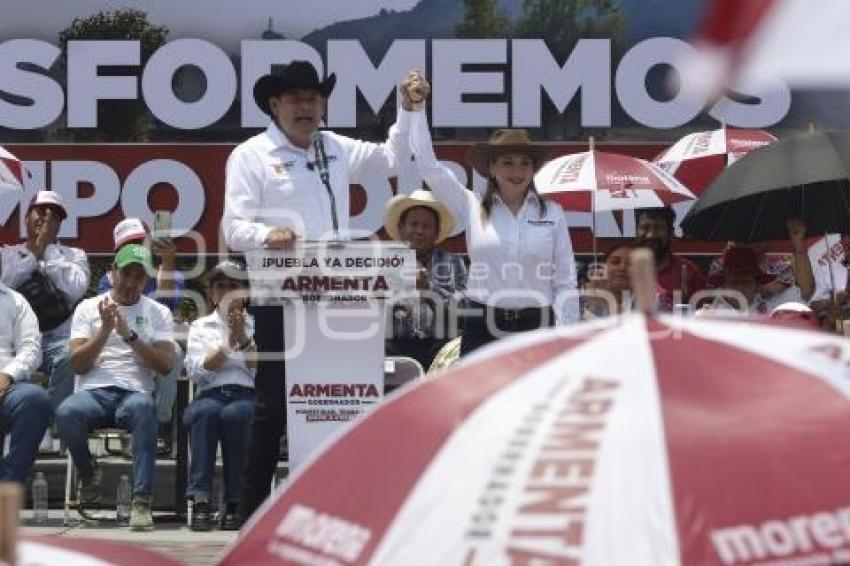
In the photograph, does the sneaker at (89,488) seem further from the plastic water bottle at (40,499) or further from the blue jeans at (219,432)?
the blue jeans at (219,432)

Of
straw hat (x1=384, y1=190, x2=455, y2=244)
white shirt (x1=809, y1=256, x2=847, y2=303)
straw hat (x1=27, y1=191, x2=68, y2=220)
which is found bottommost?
white shirt (x1=809, y1=256, x2=847, y2=303)

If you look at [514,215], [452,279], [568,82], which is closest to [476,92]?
[568,82]

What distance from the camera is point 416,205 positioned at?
10.7 m

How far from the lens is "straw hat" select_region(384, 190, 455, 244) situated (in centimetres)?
1059

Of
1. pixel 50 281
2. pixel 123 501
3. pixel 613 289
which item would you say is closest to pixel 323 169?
pixel 613 289

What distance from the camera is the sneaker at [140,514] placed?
9656 mm

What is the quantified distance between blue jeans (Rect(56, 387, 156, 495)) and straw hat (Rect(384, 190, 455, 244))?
1.62 metres

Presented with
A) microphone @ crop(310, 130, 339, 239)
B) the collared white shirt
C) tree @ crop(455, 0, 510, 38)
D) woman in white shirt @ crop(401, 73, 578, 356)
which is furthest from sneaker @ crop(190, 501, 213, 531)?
tree @ crop(455, 0, 510, 38)

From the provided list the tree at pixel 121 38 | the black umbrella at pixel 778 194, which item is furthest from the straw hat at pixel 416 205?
the tree at pixel 121 38

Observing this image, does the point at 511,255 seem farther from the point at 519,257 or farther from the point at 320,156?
the point at 320,156

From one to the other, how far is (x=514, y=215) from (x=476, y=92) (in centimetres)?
501

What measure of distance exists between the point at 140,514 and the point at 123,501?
0.55m

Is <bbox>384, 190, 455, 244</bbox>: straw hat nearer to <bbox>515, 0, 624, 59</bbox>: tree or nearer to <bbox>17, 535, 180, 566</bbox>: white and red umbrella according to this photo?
<bbox>515, 0, 624, 59</bbox>: tree

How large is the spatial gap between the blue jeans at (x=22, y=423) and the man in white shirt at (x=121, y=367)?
0.11 meters
